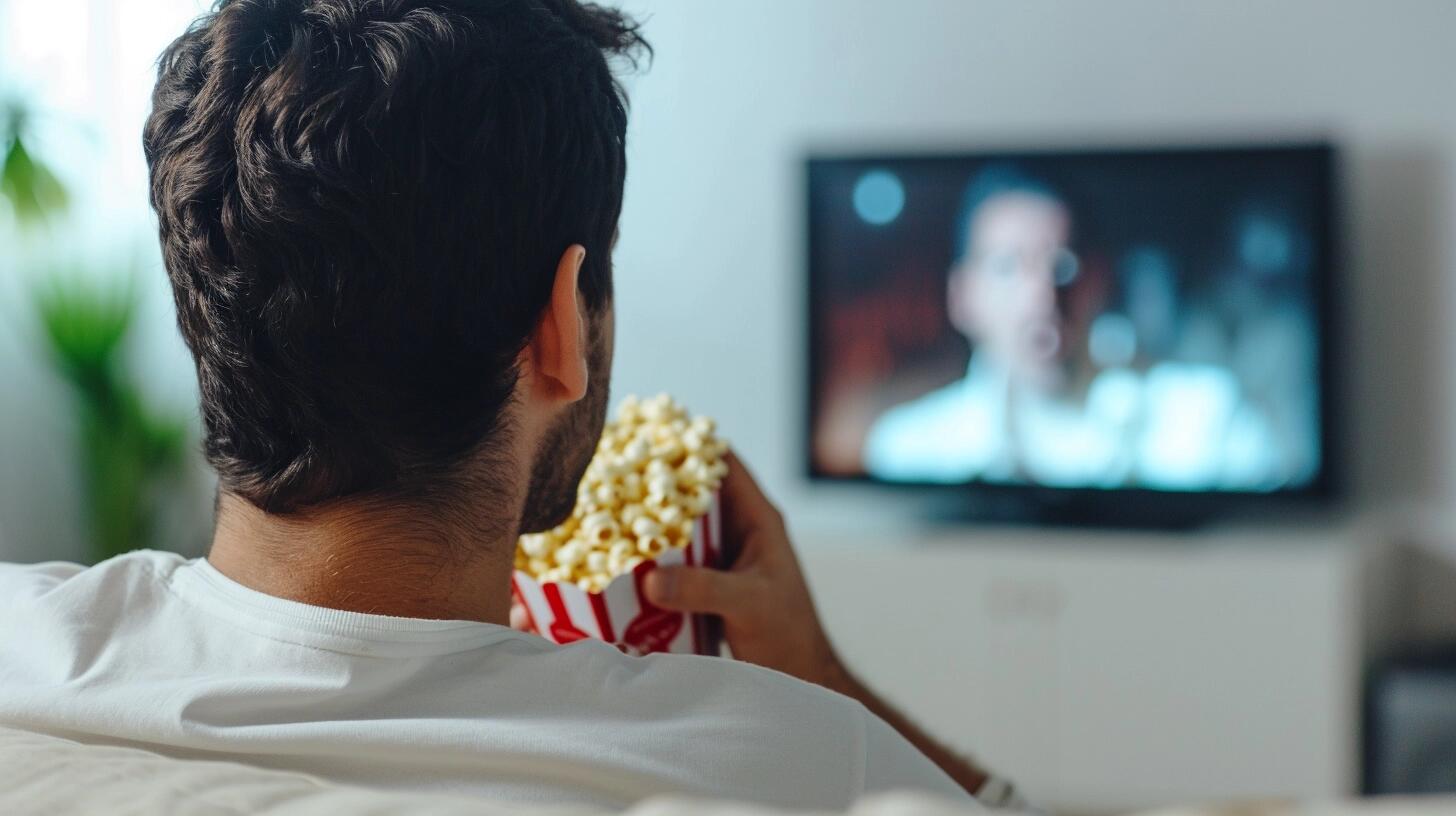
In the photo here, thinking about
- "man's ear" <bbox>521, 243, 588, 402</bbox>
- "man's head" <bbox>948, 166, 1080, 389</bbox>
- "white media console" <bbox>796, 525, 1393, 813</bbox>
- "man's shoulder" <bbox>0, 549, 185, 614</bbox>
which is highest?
"man's head" <bbox>948, 166, 1080, 389</bbox>

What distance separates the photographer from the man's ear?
2.98ft

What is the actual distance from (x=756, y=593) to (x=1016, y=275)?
2345 mm

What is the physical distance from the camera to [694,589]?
1.11 m

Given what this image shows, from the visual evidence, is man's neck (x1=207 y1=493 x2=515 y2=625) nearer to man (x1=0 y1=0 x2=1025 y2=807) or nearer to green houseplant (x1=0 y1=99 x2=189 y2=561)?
man (x1=0 y1=0 x2=1025 y2=807)

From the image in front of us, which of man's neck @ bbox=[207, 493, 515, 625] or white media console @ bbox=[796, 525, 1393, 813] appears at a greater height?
man's neck @ bbox=[207, 493, 515, 625]

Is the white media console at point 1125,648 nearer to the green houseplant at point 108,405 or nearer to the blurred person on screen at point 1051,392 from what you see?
the blurred person on screen at point 1051,392

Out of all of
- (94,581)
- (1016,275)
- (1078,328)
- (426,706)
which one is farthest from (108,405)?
(426,706)

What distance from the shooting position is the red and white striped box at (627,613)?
3.63 feet

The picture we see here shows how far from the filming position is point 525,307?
90 cm

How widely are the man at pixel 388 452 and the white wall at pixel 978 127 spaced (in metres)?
2.67

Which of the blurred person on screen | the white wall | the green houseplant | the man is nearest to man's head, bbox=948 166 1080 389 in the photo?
the blurred person on screen

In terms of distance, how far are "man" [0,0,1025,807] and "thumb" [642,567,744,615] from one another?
160mm

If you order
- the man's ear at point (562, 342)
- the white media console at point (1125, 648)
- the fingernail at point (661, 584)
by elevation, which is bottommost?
the white media console at point (1125, 648)

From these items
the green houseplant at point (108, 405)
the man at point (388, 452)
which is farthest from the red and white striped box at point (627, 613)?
the green houseplant at point (108, 405)
